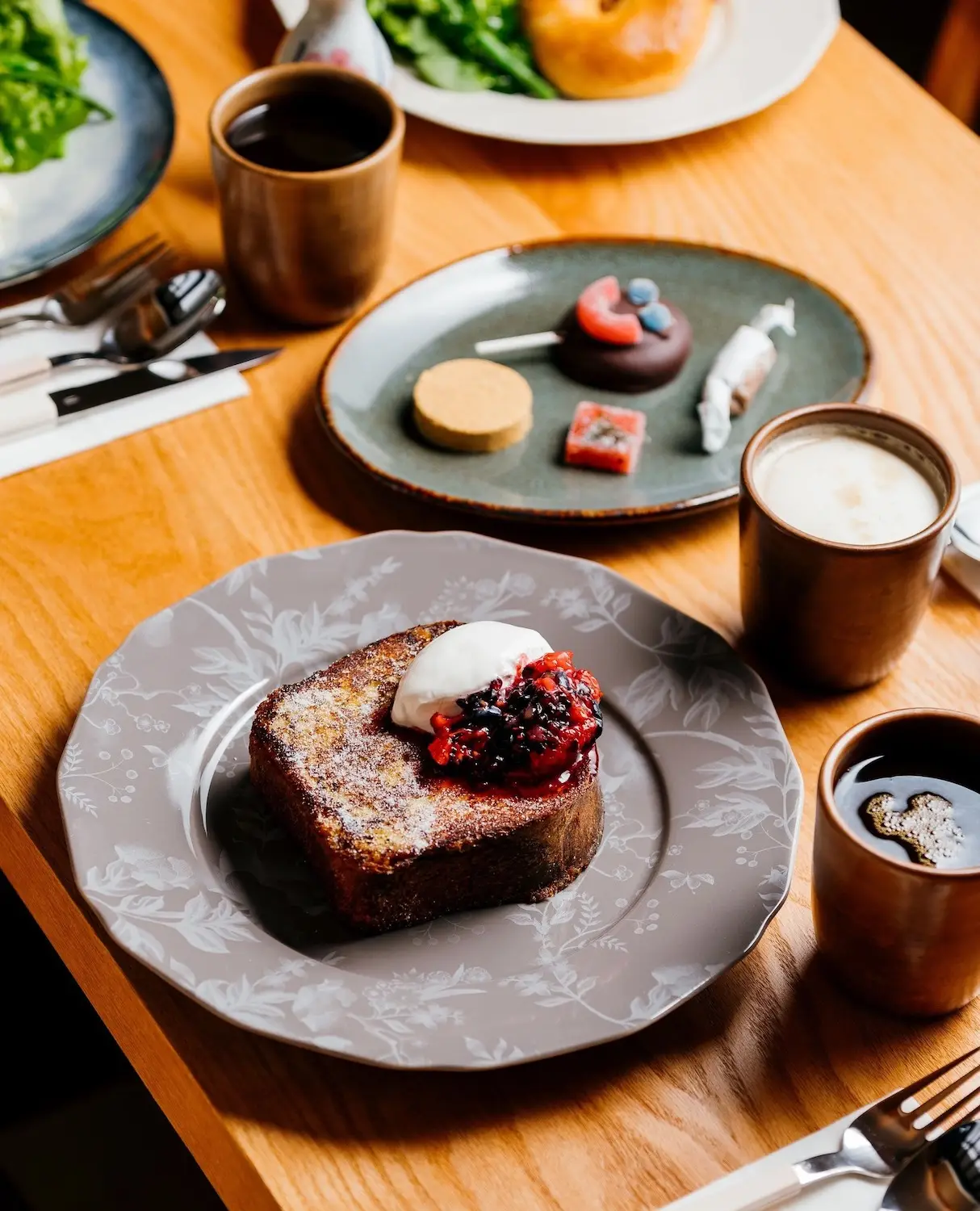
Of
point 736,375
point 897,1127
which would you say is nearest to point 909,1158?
point 897,1127

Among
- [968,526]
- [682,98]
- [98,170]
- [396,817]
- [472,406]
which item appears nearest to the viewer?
[396,817]

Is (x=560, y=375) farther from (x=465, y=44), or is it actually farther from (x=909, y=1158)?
(x=909, y=1158)

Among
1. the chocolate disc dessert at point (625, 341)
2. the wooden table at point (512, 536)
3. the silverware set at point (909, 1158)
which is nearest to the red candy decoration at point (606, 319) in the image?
the chocolate disc dessert at point (625, 341)

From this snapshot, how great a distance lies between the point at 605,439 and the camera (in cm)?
143

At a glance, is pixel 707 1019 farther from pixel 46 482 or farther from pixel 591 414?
pixel 46 482

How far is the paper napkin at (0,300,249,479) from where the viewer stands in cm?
145

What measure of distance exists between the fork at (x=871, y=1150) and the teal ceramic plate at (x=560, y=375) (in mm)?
611

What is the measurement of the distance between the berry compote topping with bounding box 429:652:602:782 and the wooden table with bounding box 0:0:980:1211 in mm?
211

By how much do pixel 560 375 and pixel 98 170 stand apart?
0.68 m

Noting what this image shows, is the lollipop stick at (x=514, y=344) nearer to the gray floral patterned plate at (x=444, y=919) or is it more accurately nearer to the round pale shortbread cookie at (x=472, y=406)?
the round pale shortbread cookie at (x=472, y=406)

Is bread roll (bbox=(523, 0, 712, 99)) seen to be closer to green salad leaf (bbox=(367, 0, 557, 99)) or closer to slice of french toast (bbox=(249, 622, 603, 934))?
green salad leaf (bbox=(367, 0, 557, 99))

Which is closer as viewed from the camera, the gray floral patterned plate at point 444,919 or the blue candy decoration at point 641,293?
the gray floral patterned plate at point 444,919

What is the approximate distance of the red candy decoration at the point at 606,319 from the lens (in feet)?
5.00

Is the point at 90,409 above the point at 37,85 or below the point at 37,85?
below
